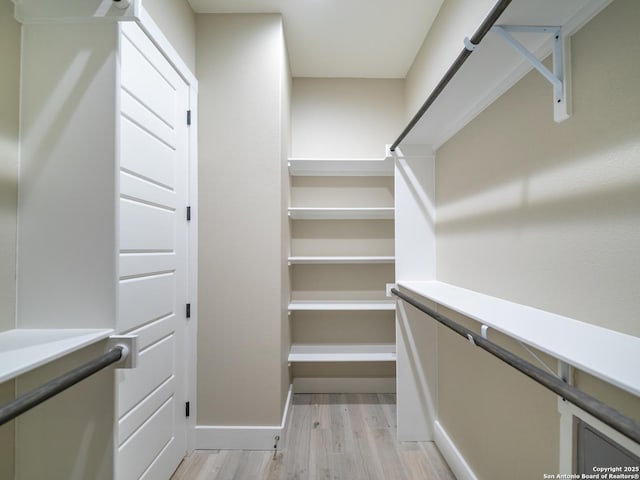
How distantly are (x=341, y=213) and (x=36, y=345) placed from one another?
1.95 metres

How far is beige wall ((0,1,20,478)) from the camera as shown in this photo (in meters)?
0.94

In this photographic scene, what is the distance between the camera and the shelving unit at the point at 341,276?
253 cm

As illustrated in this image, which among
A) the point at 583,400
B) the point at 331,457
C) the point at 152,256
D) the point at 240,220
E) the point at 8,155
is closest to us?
the point at 583,400

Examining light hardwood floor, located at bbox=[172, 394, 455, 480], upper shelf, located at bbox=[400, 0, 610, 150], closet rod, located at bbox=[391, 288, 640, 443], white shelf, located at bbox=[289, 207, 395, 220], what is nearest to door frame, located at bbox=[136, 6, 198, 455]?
light hardwood floor, located at bbox=[172, 394, 455, 480]

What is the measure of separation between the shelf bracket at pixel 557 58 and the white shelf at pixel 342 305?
1719 mm

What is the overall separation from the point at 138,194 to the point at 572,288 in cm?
168

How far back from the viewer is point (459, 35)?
1.56 meters

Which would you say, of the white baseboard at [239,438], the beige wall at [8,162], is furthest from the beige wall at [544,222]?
→ the beige wall at [8,162]

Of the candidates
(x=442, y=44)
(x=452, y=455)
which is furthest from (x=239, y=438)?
(x=442, y=44)

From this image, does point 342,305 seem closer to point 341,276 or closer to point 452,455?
point 341,276

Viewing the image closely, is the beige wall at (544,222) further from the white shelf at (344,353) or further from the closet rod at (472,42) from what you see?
the white shelf at (344,353)

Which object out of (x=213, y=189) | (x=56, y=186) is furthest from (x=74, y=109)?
(x=213, y=189)

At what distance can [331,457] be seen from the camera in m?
1.74

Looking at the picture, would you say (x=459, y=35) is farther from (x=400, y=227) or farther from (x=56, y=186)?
(x=56, y=186)
